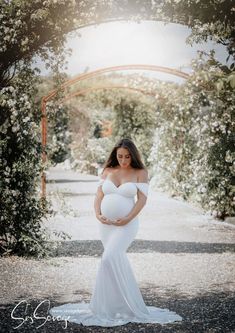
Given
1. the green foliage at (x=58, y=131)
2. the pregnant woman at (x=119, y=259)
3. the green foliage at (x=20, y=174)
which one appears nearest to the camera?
the pregnant woman at (x=119, y=259)

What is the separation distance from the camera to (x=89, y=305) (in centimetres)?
509

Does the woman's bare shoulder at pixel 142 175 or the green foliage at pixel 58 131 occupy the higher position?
the green foliage at pixel 58 131

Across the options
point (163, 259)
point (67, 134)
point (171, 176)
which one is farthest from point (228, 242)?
point (67, 134)

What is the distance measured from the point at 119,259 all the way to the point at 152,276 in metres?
1.85

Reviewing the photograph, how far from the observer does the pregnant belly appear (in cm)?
508

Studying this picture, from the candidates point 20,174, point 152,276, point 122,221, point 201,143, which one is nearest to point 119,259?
point 122,221

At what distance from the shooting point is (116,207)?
200 inches

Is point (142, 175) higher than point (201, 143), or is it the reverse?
point (201, 143)

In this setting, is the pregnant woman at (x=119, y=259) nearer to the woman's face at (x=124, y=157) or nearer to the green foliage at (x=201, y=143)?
the woman's face at (x=124, y=157)

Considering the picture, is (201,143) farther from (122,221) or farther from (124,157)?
(122,221)

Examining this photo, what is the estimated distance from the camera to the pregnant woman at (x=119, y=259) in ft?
16.2

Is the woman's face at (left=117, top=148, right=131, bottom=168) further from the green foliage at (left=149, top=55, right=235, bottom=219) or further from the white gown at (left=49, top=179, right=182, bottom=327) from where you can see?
the green foliage at (left=149, top=55, right=235, bottom=219)

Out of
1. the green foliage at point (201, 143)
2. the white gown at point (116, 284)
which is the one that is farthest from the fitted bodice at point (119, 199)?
the green foliage at point (201, 143)

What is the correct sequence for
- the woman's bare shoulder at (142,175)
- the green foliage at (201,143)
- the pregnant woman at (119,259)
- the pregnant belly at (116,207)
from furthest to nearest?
the green foliage at (201,143) → the woman's bare shoulder at (142,175) → the pregnant belly at (116,207) → the pregnant woman at (119,259)
